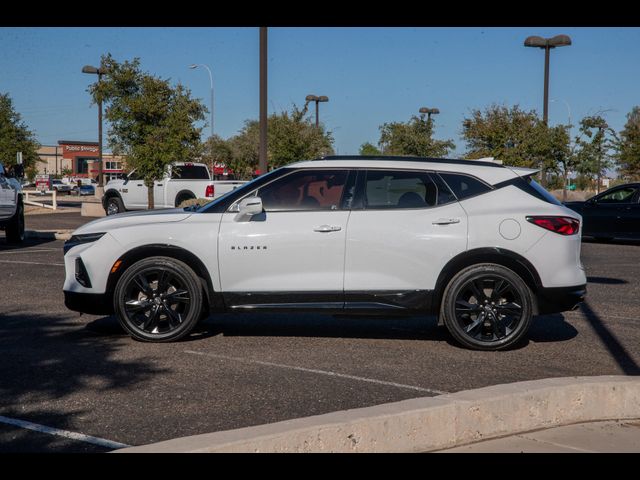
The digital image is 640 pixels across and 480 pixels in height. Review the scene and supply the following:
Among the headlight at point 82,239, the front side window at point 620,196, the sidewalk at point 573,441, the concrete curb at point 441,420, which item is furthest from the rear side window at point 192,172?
the sidewalk at point 573,441

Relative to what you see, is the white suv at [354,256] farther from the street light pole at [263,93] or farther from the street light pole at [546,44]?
the street light pole at [546,44]

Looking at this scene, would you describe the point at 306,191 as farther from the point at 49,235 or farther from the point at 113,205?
the point at 113,205

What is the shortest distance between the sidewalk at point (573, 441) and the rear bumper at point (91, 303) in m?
4.07

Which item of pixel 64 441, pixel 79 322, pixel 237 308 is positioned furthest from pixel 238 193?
pixel 64 441

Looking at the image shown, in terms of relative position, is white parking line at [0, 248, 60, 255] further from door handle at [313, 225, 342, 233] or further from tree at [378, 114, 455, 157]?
tree at [378, 114, 455, 157]

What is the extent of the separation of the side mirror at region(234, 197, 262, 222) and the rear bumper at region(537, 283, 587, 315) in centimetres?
260

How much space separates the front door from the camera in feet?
25.6

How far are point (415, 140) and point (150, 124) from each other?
86.4 ft

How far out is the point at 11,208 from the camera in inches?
711
